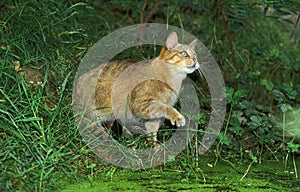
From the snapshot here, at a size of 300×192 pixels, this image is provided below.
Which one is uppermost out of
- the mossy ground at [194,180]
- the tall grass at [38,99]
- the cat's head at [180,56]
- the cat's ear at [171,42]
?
the cat's ear at [171,42]

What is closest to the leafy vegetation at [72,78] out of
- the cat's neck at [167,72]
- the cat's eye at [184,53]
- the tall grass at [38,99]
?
the tall grass at [38,99]

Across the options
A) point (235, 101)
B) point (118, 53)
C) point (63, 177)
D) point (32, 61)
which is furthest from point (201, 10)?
point (63, 177)

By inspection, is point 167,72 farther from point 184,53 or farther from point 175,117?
point 175,117

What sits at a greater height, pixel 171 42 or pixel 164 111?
pixel 171 42

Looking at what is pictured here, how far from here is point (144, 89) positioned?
342 cm

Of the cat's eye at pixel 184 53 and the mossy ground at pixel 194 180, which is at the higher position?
the cat's eye at pixel 184 53

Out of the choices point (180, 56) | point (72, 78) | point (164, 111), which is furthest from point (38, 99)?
point (180, 56)

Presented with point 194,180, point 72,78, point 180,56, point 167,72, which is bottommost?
point 194,180

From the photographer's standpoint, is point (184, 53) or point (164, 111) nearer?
point (164, 111)

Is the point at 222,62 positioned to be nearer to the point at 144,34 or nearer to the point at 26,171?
the point at 144,34

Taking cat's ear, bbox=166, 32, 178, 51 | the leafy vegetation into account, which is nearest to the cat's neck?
cat's ear, bbox=166, 32, 178, 51

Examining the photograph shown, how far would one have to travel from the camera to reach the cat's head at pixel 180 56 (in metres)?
3.46

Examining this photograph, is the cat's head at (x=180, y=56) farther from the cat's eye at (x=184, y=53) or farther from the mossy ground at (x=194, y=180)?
the mossy ground at (x=194, y=180)

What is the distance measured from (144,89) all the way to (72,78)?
586mm
